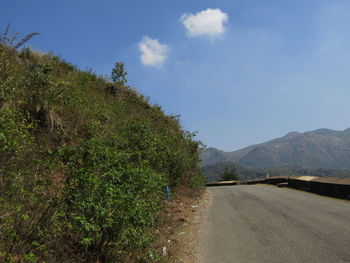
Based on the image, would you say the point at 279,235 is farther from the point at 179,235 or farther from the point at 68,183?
the point at 68,183

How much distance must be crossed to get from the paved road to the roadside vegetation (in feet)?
5.71

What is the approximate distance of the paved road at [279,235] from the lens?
5.29 metres

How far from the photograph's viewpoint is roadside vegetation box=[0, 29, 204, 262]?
12.4 feet

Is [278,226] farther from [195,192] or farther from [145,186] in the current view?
[195,192]

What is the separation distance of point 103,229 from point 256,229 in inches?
183

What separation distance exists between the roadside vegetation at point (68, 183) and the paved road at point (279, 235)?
1.74 m

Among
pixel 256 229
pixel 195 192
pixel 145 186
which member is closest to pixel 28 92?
pixel 145 186

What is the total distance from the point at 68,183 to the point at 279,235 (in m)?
4.90

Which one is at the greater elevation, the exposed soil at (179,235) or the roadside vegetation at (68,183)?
the roadside vegetation at (68,183)

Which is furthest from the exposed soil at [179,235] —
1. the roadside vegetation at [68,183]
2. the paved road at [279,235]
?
the roadside vegetation at [68,183]

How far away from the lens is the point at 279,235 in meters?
6.61

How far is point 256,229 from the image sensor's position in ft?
24.1

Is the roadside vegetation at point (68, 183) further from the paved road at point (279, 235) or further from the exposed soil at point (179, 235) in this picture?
the paved road at point (279, 235)

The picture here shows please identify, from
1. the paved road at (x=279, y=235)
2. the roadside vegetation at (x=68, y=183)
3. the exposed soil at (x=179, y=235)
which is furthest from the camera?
the exposed soil at (x=179, y=235)
